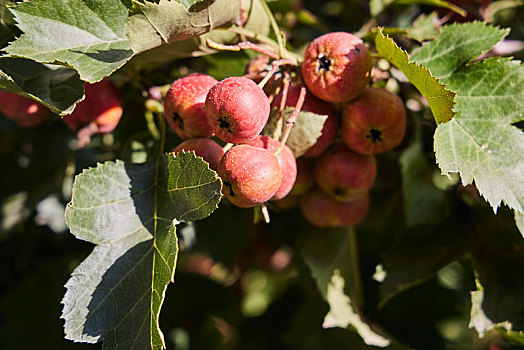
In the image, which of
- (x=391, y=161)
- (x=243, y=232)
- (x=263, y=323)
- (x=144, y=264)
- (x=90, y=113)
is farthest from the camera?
(x=263, y=323)

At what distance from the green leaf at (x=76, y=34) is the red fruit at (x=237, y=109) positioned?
0.24 metres

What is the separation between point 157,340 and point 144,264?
0.65 feet

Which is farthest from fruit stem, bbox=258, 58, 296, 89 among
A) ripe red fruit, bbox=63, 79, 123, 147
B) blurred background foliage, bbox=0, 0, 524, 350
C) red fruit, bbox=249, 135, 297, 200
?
ripe red fruit, bbox=63, 79, 123, 147

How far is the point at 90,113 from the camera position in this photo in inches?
56.7

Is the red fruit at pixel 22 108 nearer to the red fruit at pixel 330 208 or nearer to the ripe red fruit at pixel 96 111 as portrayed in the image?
the ripe red fruit at pixel 96 111

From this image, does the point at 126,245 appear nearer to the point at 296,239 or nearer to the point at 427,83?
the point at 427,83

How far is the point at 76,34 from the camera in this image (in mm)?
1160

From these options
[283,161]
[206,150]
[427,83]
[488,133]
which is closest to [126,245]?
[206,150]

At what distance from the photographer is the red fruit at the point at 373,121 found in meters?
1.22

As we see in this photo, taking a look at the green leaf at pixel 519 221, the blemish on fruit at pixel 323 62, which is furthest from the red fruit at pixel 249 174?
the green leaf at pixel 519 221

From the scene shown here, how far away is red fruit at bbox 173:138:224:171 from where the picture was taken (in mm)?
1138

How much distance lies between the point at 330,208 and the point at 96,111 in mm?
767

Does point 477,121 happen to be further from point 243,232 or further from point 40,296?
point 40,296

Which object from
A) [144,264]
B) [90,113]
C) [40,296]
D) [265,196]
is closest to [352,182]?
[265,196]
